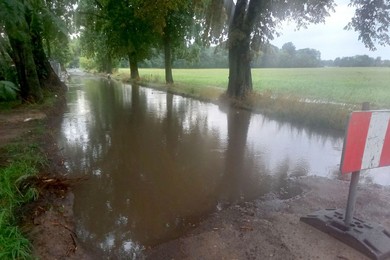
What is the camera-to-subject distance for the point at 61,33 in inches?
189

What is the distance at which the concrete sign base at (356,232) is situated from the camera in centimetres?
328

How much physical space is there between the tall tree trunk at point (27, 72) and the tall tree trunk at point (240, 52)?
8.81 m

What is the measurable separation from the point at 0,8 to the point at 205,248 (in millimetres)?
3746

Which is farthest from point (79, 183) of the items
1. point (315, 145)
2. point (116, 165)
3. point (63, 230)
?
point (315, 145)

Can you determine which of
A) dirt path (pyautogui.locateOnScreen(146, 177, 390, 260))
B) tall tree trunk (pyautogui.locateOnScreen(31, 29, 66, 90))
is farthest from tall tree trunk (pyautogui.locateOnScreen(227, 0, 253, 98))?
dirt path (pyautogui.locateOnScreen(146, 177, 390, 260))

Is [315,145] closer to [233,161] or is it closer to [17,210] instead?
[233,161]

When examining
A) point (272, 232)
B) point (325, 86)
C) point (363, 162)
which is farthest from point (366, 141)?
point (325, 86)

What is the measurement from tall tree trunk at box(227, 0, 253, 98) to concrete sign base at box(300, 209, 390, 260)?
461 inches

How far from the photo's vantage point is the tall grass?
122 inches

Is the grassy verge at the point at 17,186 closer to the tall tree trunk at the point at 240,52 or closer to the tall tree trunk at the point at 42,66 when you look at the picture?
the tall tree trunk at the point at 240,52

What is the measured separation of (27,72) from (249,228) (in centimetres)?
1195

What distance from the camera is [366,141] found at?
3.31 metres

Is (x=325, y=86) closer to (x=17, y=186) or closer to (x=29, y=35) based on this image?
(x=29, y=35)

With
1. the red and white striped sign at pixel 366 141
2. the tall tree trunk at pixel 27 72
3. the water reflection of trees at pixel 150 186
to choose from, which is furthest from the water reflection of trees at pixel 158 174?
the tall tree trunk at pixel 27 72
